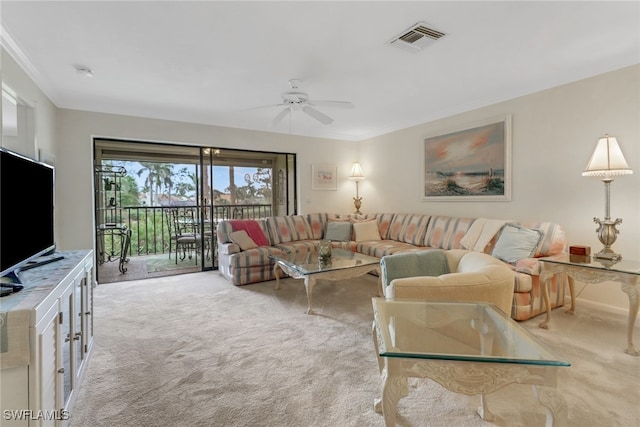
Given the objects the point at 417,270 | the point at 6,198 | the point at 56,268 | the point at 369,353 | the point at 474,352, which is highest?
the point at 6,198

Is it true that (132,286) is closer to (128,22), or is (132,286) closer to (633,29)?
(128,22)

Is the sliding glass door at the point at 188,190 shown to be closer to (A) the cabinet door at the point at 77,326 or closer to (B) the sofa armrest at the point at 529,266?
(A) the cabinet door at the point at 77,326

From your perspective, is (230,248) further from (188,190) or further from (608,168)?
(608,168)

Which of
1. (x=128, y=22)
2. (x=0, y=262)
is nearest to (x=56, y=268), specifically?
(x=0, y=262)

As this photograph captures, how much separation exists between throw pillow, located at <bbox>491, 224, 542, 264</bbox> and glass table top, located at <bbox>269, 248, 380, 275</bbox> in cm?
131

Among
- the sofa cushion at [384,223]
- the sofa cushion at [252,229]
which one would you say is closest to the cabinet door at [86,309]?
the sofa cushion at [252,229]

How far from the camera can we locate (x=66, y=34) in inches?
88.4

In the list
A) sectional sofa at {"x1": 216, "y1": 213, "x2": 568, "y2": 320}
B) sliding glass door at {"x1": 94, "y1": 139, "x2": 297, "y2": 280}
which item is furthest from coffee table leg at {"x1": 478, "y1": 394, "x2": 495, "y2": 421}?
sliding glass door at {"x1": 94, "y1": 139, "x2": 297, "y2": 280}

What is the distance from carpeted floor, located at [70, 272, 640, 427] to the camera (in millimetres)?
1504

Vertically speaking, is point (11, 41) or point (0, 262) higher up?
point (11, 41)

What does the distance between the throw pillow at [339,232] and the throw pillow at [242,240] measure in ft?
4.35

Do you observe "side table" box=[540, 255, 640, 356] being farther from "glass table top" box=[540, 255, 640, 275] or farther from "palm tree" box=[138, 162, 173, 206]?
"palm tree" box=[138, 162, 173, 206]

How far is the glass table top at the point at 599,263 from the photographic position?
213cm

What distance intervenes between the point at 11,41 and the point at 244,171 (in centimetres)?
353
